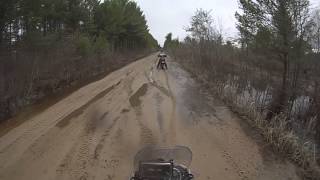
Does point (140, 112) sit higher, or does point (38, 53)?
point (38, 53)

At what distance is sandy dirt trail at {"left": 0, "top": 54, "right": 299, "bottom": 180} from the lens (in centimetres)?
818

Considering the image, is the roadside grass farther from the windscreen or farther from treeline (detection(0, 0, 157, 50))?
treeline (detection(0, 0, 157, 50))

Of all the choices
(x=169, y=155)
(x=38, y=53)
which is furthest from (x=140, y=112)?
(x=38, y=53)

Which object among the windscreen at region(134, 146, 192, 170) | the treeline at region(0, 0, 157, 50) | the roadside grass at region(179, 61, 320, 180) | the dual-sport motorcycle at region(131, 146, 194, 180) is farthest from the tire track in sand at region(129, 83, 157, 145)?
the treeline at region(0, 0, 157, 50)

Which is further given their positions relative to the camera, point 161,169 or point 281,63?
point 281,63

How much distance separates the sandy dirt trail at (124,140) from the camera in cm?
818

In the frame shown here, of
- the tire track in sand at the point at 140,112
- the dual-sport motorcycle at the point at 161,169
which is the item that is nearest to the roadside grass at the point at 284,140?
the tire track in sand at the point at 140,112

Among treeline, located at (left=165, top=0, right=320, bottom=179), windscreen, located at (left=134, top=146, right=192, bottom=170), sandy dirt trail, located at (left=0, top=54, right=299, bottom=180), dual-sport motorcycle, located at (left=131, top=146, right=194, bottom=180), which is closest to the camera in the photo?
dual-sport motorcycle, located at (left=131, top=146, right=194, bottom=180)

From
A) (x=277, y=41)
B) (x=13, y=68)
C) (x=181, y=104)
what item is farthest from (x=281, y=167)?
(x=13, y=68)

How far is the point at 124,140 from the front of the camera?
1016 centimetres

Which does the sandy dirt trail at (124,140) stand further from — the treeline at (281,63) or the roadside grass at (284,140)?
the treeline at (281,63)

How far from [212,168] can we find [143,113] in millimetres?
5299

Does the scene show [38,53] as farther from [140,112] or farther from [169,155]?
[169,155]

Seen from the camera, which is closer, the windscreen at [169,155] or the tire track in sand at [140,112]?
the windscreen at [169,155]
